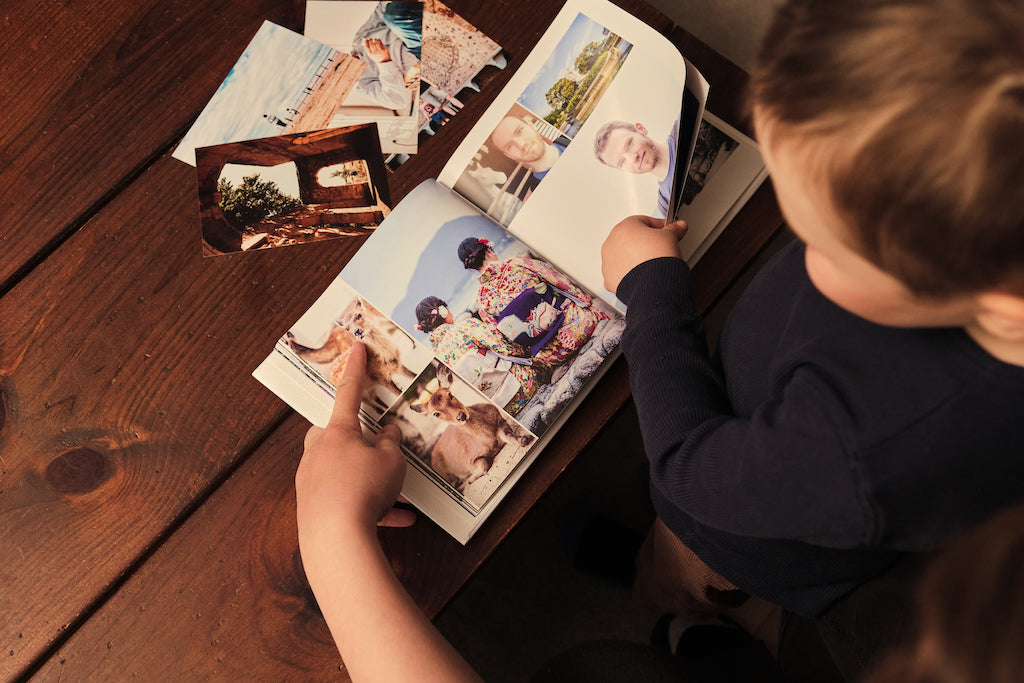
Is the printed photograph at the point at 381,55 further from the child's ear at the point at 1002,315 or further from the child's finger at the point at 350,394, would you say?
the child's ear at the point at 1002,315

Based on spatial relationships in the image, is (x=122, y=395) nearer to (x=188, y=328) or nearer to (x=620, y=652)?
(x=188, y=328)

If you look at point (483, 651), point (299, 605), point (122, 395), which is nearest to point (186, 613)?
point (299, 605)

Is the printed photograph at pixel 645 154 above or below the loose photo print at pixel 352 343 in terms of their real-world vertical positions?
above

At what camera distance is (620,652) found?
0.65 m

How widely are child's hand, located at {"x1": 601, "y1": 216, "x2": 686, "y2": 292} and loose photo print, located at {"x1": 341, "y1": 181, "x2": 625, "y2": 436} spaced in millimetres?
32

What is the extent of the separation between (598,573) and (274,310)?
2.29 ft

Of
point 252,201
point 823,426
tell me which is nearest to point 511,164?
point 252,201

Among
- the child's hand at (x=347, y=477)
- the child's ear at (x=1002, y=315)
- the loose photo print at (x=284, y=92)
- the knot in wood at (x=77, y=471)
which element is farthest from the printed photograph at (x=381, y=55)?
the child's ear at (x=1002, y=315)

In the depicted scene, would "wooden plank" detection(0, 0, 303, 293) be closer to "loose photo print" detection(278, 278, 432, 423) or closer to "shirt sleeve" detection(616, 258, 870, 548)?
"loose photo print" detection(278, 278, 432, 423)

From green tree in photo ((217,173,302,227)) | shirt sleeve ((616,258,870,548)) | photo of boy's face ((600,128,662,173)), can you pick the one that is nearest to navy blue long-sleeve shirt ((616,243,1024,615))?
shirt sleeve ((616,258,870,548))

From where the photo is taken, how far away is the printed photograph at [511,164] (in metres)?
0.58

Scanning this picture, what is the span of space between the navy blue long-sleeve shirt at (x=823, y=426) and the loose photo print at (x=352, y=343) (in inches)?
→ 7.5

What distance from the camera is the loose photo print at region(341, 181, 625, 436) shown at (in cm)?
54

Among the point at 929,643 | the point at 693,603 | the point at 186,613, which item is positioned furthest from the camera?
the point at 693,603
